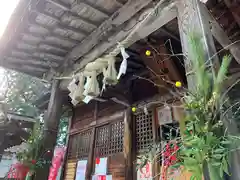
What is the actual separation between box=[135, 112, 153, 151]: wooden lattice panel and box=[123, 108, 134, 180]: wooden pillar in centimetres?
18

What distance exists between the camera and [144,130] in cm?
439

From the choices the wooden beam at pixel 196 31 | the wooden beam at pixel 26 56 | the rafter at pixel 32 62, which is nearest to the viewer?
the wooden beam at pixel 196 31

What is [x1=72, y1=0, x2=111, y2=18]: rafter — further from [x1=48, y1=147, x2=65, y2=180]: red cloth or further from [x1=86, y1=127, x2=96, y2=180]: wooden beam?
[x1=48, y1=147, x2=65, y2=180]: red cloth

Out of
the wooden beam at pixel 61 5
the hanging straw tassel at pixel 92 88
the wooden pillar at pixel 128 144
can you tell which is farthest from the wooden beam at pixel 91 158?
the wooden beam at pixel 61 5

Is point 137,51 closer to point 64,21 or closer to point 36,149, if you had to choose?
point 64,21

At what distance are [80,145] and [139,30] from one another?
15.7ft

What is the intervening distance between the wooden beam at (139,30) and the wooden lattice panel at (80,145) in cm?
291

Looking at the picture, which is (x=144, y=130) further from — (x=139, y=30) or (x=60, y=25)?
(x=60, y=25)

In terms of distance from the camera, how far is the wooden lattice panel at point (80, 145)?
19.3 feet

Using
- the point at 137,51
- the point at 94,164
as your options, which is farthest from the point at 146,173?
the point at 137,51

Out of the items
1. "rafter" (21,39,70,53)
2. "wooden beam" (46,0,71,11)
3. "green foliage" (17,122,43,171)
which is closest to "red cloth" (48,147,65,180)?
"green foliage" (17,122,43,171)

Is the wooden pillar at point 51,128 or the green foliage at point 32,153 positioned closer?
the green foliage at point 32,153

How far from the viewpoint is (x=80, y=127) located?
6430 millimetres

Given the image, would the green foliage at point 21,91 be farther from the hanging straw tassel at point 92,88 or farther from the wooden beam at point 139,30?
the hanging straw tassel at point 92,88
